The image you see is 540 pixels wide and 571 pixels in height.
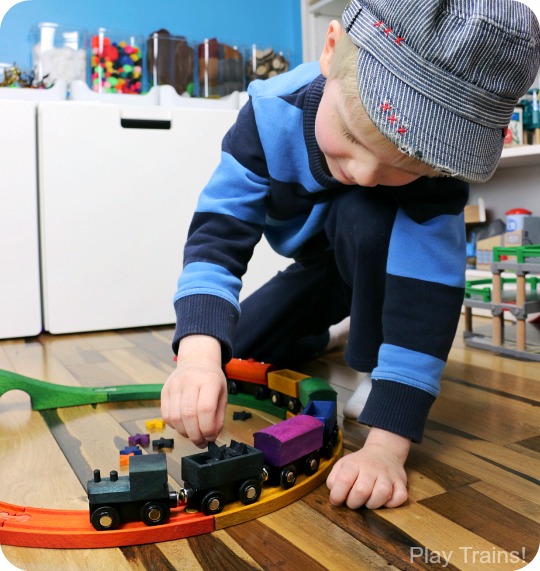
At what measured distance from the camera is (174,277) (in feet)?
5.12

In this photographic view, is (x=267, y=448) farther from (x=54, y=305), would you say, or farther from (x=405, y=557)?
(x=54, y=305)

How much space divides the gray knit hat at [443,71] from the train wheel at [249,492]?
0.31m

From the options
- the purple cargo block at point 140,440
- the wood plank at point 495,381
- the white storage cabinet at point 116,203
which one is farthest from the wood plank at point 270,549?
the white storage cabinet at point 116,203

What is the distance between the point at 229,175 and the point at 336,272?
1.08 feet

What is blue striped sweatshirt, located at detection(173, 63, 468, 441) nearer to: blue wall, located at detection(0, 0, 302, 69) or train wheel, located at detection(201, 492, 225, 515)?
train wheel, located at detection(201, 492, 225, 515)

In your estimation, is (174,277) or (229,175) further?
(174,277)

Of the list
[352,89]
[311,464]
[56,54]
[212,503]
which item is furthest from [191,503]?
[56,54]

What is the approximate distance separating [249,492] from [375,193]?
0.39 m

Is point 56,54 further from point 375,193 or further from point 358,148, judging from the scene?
point 358,148

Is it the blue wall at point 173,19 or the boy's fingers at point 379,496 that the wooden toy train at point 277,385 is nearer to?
the boy's fingers at point 379,496

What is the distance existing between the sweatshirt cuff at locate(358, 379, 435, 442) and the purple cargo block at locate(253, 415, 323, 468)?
0.06 meters

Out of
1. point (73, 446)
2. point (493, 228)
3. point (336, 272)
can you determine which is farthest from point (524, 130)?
point (73, 446)

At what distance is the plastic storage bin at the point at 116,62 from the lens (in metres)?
1.80

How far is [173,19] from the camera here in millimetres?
1957
